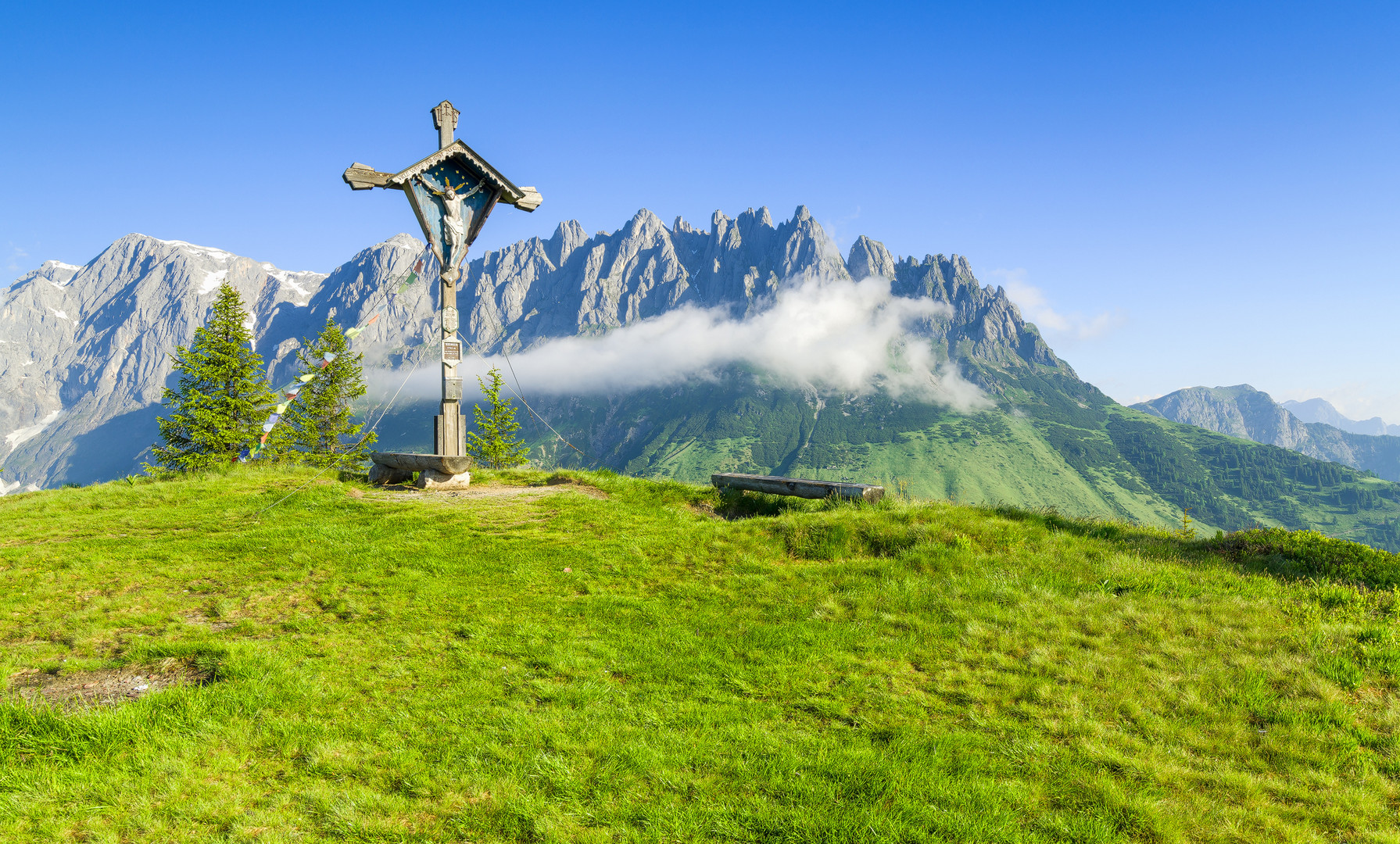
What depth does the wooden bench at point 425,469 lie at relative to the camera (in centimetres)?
1523

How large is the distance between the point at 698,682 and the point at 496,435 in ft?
157

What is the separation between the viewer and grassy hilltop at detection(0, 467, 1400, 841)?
4.62 metres

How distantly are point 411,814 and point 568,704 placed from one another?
185 cm

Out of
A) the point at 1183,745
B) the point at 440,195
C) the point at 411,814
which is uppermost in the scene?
the point at 440,195

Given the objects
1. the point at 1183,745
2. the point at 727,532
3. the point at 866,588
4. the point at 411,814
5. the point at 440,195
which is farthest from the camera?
the point at 440,195

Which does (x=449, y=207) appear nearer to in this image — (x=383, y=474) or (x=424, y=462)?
(x=424, y=462)

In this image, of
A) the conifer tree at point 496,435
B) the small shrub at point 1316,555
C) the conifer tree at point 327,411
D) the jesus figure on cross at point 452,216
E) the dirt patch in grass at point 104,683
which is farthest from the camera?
the conifer tree at point 496,435

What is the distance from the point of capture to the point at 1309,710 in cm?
601

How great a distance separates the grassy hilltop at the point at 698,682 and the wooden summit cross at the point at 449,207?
15.2 ft

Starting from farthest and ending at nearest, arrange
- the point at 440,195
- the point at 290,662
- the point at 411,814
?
the point at 440,195, the point at 290,662, the point at 411,814

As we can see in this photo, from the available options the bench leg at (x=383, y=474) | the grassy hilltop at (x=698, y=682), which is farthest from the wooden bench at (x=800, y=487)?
the bench leg at (x=383, y=474)

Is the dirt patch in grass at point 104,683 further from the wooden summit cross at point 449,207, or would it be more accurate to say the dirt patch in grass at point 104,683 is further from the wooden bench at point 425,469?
the wooden summit cross at point 449,207

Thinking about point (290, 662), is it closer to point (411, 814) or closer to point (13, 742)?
point (13, 742)

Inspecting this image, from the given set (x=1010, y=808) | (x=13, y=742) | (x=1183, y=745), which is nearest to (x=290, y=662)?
(x=13, y=742)
